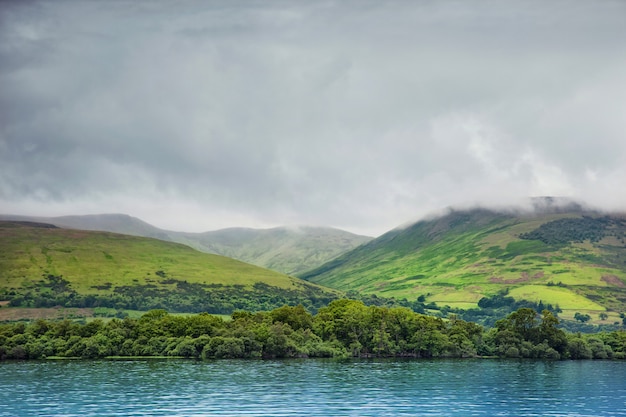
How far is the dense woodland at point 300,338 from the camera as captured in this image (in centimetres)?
16838

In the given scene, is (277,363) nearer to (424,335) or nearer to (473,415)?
(424,335)

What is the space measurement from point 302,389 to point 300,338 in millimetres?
77857

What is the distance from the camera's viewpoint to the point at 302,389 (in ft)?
325

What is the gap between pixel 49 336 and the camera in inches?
6860

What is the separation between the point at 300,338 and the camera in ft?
579

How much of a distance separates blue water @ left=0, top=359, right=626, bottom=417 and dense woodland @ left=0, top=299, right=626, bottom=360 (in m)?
16.8

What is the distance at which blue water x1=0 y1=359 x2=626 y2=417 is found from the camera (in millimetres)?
79938

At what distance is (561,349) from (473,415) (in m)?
127

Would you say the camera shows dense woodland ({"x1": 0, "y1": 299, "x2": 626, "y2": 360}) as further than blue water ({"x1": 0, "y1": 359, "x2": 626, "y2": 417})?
Yes

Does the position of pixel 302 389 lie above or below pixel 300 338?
below

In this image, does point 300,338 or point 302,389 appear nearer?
point 302,389

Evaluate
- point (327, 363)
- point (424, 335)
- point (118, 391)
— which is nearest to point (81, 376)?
point (118, 391)

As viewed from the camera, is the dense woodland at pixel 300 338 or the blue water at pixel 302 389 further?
the dense woodland at pixel 300 338

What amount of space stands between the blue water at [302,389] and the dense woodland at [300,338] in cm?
1684
